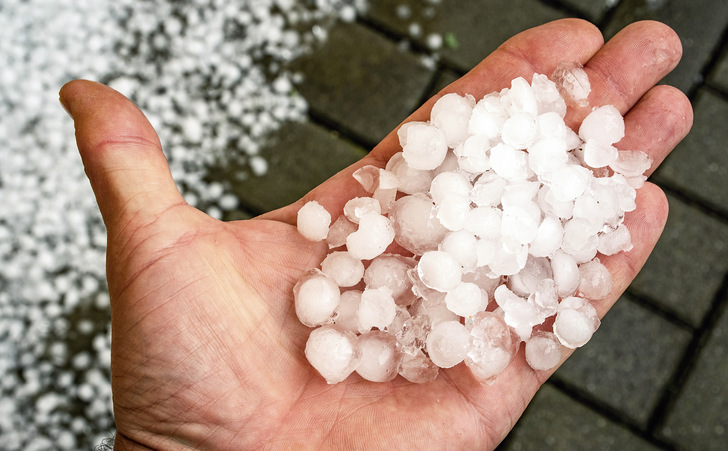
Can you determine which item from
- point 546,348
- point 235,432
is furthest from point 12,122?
point 546,348

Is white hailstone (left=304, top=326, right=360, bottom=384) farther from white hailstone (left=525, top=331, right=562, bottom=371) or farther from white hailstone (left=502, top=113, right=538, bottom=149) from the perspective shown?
white hailstone (left=502, top=113, right=538, bottom=149)

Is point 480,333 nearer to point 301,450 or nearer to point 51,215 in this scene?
point 301,450

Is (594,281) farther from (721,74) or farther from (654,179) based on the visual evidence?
(721,74)

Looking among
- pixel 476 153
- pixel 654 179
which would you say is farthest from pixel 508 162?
pixel 654 179

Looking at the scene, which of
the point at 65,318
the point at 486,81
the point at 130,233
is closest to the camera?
the point at 130,233

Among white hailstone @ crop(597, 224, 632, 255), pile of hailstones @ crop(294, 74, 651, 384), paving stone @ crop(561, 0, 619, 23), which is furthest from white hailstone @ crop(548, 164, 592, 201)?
paving stone @ crop(561, 0, 619, 23)
